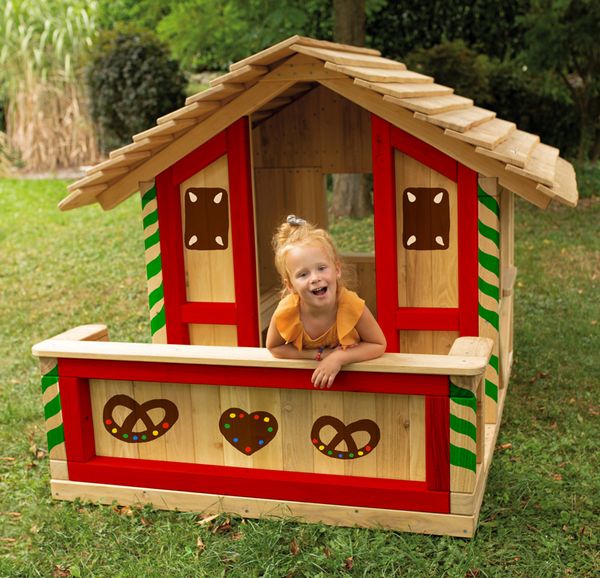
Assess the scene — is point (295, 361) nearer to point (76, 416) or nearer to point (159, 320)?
point (76, 416)

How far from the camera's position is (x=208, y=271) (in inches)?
229

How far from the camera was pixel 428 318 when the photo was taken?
551 cm

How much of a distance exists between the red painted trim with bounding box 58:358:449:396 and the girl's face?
401 millimetres

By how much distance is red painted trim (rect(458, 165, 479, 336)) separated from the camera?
208 inches

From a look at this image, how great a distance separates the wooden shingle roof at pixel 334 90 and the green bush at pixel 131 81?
32.7ft

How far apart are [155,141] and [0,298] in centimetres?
522

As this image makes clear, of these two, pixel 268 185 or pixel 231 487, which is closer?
pixel 231 487

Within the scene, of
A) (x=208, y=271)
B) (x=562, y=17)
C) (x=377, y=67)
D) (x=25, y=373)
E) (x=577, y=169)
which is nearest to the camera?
(x=208, y=271)

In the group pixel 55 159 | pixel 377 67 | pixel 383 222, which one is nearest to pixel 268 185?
pixel 377 67

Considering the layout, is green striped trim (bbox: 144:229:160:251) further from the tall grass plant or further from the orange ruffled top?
the tall grass plant

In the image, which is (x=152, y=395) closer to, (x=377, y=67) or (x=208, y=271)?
(x=208, y=271)

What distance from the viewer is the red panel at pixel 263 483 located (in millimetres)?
4504

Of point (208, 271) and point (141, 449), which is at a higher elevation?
point (208, 271)

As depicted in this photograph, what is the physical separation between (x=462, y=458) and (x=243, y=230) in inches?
82.5
